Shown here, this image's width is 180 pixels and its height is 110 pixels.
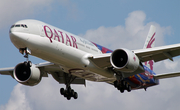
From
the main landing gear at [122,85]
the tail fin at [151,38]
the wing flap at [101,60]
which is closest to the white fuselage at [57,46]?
the wing flap at [101,60]

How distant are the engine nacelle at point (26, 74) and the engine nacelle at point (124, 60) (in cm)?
878

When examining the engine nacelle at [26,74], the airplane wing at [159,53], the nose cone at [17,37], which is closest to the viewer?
the nose cone at [17,37]

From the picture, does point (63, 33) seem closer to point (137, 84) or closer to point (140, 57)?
point (140, 57)

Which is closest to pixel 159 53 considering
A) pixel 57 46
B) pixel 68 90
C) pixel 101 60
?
pixel 101 60

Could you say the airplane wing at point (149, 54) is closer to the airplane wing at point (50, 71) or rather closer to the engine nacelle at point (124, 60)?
the engine nacelle at point (124, 60)

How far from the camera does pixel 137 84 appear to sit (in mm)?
38531

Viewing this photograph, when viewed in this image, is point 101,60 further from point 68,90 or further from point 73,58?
point 68,90

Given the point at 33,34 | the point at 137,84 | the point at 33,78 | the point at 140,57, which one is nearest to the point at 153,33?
the point at 137,84

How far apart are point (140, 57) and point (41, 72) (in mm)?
10270

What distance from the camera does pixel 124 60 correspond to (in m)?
31.9

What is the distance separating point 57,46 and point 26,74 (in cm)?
796

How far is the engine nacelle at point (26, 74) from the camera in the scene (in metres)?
35.9

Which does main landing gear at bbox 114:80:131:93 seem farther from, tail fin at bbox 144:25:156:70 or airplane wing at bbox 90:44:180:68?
tail fin at bbox 144:25:156:70

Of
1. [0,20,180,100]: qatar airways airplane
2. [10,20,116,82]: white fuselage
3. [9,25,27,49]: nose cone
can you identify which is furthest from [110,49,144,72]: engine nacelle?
[9,25,27,49]: nose cone
